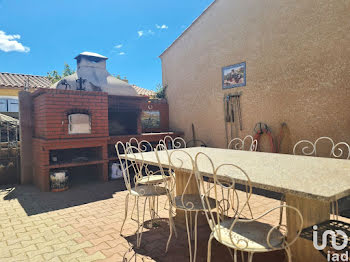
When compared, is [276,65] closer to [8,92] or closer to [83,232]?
[83,232]

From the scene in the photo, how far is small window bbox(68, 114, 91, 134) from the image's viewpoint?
16.5ft

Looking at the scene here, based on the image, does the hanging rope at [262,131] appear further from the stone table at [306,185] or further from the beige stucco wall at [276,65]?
the stone table at [306,185]

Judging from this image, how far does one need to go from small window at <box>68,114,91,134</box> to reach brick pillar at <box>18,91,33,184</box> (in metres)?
1.22

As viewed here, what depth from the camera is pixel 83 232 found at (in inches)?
111

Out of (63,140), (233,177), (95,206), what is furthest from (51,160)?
(233,177)

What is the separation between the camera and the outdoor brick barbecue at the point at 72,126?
477 cm

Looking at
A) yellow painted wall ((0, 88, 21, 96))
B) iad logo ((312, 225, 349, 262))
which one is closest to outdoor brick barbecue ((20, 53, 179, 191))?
iad logo ((312, 225, 349, 262))

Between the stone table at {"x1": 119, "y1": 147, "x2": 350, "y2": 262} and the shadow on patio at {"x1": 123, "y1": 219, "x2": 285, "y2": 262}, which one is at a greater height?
the stone table at {"x1": 119, "y1": 147, "x2": 350, "y2": 262}

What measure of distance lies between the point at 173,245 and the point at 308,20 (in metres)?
4.85

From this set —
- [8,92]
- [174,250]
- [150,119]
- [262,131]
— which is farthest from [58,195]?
[8,92]

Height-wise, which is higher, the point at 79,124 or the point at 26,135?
the point at 79,124

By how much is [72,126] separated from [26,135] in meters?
1.28

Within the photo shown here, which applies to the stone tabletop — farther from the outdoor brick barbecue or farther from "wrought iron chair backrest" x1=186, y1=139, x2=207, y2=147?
"wrought iron chair backrest" x1=186, y1=139, x2=207, y2=147

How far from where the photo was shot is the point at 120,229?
9.48ft
